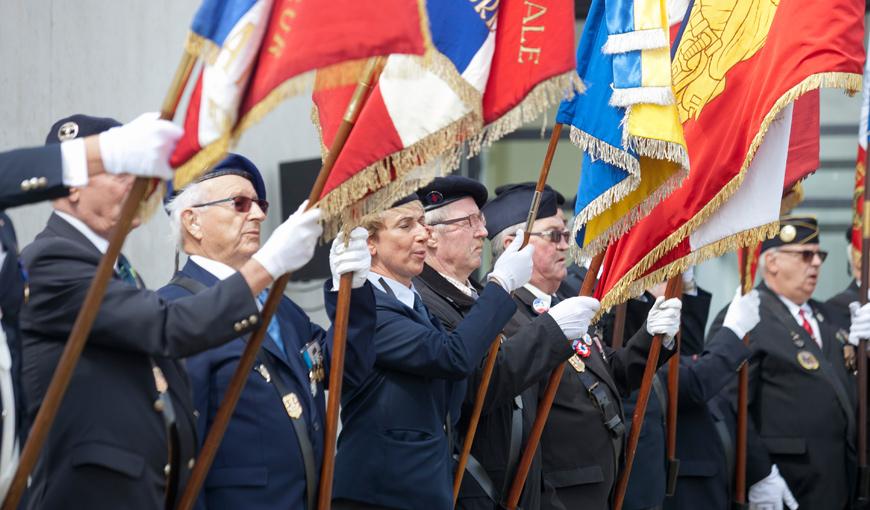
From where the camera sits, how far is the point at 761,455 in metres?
6.90

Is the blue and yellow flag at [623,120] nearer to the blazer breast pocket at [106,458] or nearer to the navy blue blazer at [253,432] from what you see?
the navy blue blazer at [253,432]

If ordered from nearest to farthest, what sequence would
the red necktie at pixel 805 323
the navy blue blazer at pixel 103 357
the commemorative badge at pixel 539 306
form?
the navy blue blazer at pixel 103 357 < the commemorative badge at pixel 539 306 < the red necktie at pixel 805 323

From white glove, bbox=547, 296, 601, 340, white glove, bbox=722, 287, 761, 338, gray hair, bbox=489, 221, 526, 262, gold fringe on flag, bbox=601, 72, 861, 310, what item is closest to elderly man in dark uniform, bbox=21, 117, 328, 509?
white glove, bbox=547, 296, 601, 340

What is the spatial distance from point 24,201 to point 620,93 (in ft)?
7.35

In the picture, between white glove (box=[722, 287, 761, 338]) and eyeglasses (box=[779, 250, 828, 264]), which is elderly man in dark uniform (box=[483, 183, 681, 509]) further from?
eyeglasses (box=[779, 250, 828, 264])

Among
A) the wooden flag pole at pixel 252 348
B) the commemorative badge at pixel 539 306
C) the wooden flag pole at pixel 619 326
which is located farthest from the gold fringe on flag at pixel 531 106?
the wooden flag pole at pixel 619 326

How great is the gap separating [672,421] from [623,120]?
1919mm

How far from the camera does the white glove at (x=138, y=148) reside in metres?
2.94

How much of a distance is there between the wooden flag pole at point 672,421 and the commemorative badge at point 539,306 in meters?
0.76

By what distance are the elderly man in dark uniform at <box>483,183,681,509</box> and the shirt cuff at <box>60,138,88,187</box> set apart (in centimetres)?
224

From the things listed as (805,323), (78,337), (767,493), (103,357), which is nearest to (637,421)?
(767,493)

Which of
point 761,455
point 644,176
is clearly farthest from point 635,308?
point 644,176

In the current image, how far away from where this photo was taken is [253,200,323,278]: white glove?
3273mm

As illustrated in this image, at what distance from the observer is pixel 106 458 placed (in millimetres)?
3195
